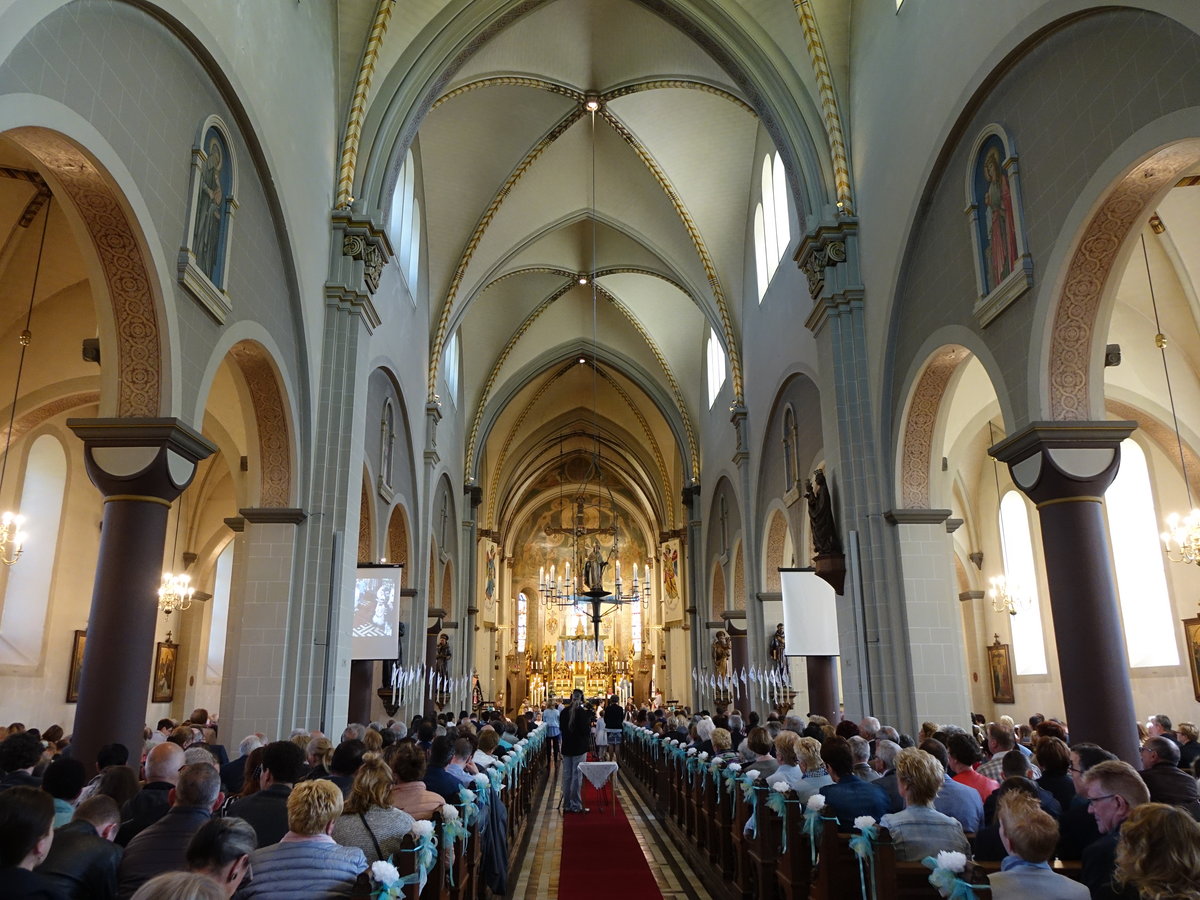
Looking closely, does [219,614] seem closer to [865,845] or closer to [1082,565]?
[1082,565]

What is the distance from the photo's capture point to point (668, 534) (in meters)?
30.0

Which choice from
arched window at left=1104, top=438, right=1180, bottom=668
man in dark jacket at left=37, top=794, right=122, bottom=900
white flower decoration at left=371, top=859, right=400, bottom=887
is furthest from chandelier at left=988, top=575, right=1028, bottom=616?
man in dark jacket at left=37, top=794, right=122, bottom=900

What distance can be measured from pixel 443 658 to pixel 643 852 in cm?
1209

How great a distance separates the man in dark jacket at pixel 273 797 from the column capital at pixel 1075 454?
5.76 metres

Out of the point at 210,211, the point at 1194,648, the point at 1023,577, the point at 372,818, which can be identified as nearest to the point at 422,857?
the point at 372,818

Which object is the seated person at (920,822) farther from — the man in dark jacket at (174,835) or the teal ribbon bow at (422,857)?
the man in dark jacket at (174,835)

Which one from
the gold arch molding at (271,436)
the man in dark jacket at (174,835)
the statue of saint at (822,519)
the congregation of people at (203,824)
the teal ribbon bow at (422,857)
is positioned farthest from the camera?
the statue of saint at (822,519)

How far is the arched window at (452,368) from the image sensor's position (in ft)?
70.0

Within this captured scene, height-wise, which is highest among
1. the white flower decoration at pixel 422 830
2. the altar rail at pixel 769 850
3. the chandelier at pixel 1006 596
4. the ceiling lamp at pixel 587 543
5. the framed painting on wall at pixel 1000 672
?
the ceiling lamp at pixel 587 543

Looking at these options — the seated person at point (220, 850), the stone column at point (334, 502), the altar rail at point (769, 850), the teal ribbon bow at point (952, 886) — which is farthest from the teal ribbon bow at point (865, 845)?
the stone column at point (334, 502)

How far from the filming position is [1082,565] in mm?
7113

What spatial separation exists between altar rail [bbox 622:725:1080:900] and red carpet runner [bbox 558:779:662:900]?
54 centimetres

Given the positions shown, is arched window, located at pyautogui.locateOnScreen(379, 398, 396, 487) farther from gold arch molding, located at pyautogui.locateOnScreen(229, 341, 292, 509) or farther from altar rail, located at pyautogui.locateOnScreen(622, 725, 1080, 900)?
altar rail, located at pyautogui.locateOnScreen(622, 725, 1080, 900)

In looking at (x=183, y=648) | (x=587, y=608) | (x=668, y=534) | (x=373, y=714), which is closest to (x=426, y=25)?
(x=373, y=714)
